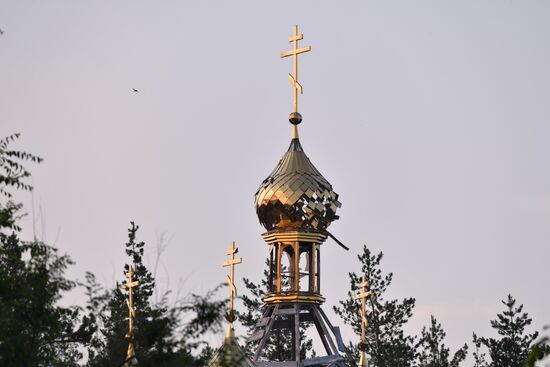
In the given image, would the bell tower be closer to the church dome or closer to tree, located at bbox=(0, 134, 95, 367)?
the church dome

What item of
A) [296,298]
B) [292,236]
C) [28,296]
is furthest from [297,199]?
[28,296]

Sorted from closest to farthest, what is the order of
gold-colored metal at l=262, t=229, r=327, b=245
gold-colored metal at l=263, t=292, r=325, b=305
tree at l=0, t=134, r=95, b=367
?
1. tree at l=0, t=134, r=95, b=367
2. gold-colored metal at l=263, t=292, r=325, b=305
3. gold-colored metal at l=262, t=229, r=327, b=245

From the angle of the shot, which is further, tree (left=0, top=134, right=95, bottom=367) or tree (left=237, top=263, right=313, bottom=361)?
tree (left=237, top=263, right=313, bottom=361)

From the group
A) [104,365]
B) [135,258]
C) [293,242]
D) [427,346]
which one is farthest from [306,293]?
[427,346]

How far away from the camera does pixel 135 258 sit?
58.8m

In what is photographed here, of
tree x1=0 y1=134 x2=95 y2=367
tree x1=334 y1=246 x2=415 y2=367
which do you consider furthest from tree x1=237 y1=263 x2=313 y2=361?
tree x1=0 y1=134 x2=95 y2=367

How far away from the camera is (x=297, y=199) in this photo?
42875 millimetres

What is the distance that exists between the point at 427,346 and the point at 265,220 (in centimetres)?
2111

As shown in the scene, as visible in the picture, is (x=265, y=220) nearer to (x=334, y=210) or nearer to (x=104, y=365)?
(x=334, y=210)

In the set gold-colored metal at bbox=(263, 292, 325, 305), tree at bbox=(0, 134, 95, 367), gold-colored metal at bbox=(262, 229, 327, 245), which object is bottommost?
tree at bbox=(0, 134, 95, 367)

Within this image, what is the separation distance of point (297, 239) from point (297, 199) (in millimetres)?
971

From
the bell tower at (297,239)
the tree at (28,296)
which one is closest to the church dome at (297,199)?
the bell tower at (297,239)

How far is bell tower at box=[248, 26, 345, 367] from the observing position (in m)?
42.5

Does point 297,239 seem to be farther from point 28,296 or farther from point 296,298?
point 28,296
